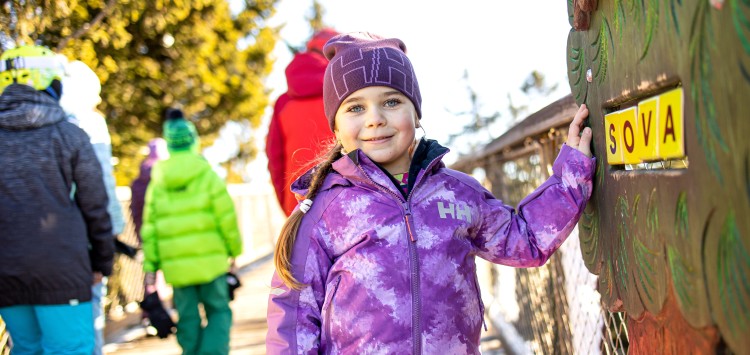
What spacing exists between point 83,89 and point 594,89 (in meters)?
3.38

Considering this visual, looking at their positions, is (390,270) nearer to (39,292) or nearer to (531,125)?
(531,125)

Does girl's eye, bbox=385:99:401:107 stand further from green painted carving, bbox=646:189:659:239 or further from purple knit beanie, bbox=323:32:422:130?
green painted carving, bbox=646:189:659:239

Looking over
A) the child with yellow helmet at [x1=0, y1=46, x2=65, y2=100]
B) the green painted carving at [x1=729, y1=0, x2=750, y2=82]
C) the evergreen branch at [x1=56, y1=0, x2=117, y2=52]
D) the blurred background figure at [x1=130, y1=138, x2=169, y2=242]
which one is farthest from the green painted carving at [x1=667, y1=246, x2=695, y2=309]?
the blurred background figure at [x1=130, y1=138, x2=169, y2=242]

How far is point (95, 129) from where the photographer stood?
4602 mm

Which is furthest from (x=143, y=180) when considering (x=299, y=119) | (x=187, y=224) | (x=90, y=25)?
→ (x=299, y=119)

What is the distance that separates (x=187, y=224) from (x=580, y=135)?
10.9 ft

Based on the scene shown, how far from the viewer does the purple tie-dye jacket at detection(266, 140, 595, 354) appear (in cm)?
219

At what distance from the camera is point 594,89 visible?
192 centimetres

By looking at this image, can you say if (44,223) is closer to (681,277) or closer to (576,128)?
(576,128)

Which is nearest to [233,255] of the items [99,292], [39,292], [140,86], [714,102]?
[99,292]

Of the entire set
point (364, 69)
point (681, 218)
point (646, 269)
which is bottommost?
point (646, 269)

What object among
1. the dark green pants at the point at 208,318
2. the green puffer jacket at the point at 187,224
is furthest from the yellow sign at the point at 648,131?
the dark green pants at the point at 208,318

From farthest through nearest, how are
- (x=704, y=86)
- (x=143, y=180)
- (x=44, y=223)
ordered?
(x=143, y=180) < (x=44, y=223) < (x=704, y=86)

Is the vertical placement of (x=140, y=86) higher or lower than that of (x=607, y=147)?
higher
